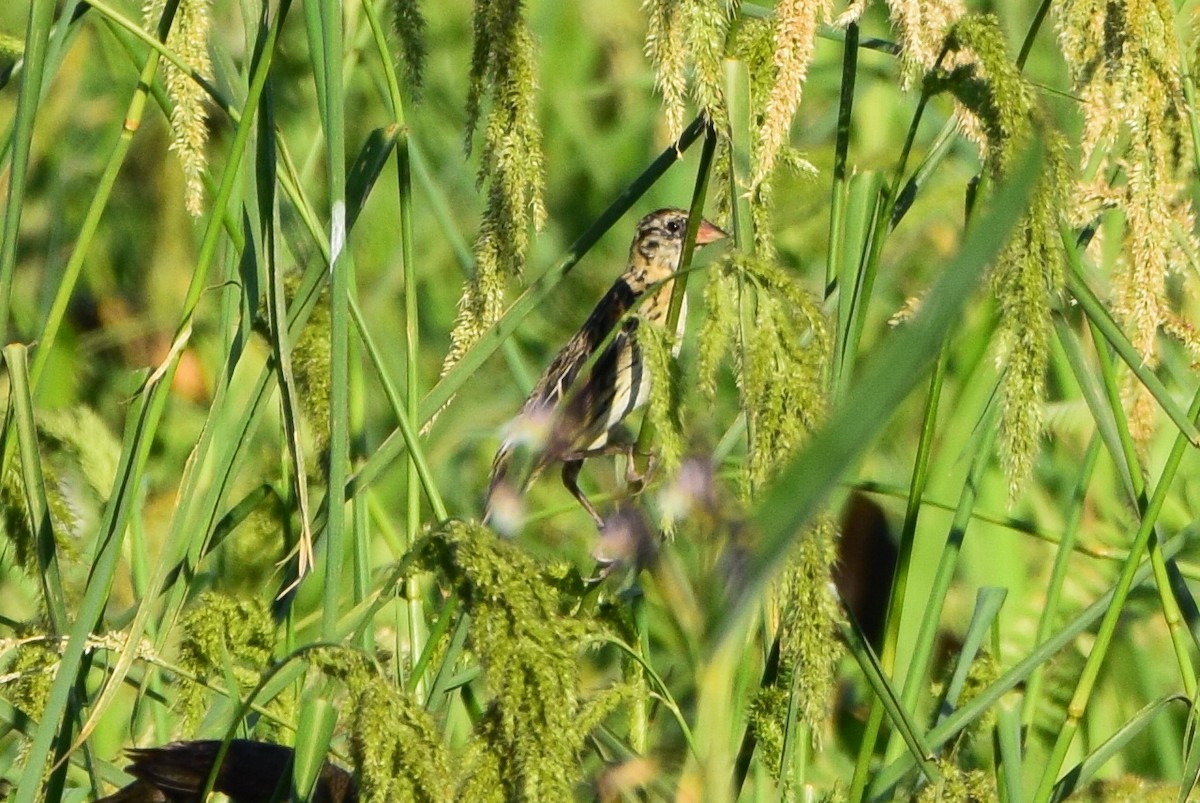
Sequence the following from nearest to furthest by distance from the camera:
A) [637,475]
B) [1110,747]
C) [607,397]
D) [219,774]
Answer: [1110,747], [219,774], [637,475], [607,397]

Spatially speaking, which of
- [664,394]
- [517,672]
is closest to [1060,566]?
[664,394]

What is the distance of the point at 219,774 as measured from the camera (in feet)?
7.39

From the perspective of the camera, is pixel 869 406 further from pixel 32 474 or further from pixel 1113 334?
pixel 32 474

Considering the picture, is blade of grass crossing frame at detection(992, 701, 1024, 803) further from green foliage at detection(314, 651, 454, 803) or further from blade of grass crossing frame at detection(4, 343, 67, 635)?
blade of grass crossing frame at detection(4, 343, 67, 635)

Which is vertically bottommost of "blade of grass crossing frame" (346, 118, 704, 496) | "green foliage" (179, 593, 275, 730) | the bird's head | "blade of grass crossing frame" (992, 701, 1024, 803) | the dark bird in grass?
the dark bird in grass

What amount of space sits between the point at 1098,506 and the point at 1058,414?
361 mm

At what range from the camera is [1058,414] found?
340 centimetres

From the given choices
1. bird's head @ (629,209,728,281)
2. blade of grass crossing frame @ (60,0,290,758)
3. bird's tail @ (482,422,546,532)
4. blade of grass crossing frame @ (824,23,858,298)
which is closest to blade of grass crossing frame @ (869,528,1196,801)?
blade of grass crossing frame @ (824,23,858,298)

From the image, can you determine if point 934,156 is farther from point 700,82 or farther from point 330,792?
point 330,792

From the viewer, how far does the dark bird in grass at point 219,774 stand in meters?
2.20

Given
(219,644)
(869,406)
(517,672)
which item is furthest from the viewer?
(219,644)

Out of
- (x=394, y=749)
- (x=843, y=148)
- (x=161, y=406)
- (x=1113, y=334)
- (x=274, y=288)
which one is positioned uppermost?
(x=843, y=148)

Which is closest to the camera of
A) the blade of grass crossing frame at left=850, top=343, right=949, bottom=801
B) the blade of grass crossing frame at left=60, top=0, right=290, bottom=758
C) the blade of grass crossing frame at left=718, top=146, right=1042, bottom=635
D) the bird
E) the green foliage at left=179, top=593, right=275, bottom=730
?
the blade of grass crossing frame at left=718, top=146, right=1042, bottom=635

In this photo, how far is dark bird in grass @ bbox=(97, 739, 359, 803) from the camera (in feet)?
7.21
